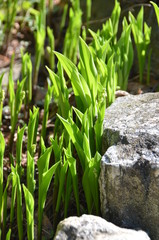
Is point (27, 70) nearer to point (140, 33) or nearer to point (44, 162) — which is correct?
point (140, 33)

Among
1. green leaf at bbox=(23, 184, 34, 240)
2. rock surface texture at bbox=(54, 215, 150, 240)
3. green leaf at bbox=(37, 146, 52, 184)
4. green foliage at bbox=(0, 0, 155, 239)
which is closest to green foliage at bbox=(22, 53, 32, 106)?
green foliage at bbox=(0, 0, 155, 239)

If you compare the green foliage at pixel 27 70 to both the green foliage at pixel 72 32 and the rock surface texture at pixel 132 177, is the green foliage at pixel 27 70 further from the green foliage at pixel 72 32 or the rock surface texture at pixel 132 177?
the rock surface texture at pixel 132 177

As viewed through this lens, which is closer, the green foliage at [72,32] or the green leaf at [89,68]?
the green leaf at [89,68]

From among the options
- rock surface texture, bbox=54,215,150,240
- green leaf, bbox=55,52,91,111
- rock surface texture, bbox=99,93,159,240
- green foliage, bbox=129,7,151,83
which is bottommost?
rock surface texture, bbox=54,215,150,240

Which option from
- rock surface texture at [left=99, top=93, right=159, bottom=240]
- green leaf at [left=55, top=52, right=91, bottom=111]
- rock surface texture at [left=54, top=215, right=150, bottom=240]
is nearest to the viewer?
rock surface texture at [left=54, top=215, right=150, bottom=240]

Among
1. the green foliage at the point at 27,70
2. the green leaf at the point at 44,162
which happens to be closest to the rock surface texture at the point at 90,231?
the green leaf at the point at 44,162

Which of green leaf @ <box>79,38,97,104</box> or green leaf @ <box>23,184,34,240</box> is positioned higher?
green leaf @ <box>79,38,97,104</box>

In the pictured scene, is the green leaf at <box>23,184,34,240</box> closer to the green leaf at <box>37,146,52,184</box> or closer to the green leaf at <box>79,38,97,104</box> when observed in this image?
the green leaf at <box>37,146,52,184</box>
